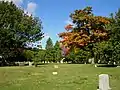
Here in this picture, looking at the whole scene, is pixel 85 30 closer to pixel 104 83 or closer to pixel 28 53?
pixel 28 53

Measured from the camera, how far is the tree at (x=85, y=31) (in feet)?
201

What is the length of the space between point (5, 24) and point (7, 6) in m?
4.64

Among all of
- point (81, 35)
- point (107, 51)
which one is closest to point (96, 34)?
point (81, 35)

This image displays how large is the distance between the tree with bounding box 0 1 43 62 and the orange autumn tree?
9.38 m

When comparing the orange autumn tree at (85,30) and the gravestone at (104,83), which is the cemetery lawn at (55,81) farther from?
the orange autumn tree at (85,30)

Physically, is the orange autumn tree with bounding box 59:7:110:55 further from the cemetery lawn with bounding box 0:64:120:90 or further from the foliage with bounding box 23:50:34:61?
the cemetery lawn with bounding box 0:64:120:90

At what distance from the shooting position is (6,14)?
65.8 m

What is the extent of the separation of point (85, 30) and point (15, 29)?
14887 millimetres

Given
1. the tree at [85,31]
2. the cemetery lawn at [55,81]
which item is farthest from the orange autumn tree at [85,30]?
the cemetery lawn at [55,81]

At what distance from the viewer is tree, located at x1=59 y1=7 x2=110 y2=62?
61.3 metres

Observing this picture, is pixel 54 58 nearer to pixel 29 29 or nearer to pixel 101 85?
pixel 29 29

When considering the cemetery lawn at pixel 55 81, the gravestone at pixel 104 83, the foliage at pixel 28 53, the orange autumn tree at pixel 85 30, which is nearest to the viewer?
the gravestone at pixel 104 83

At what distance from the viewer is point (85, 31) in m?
63.7

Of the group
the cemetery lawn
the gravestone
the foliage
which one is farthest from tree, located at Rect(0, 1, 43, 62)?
the gravestone
